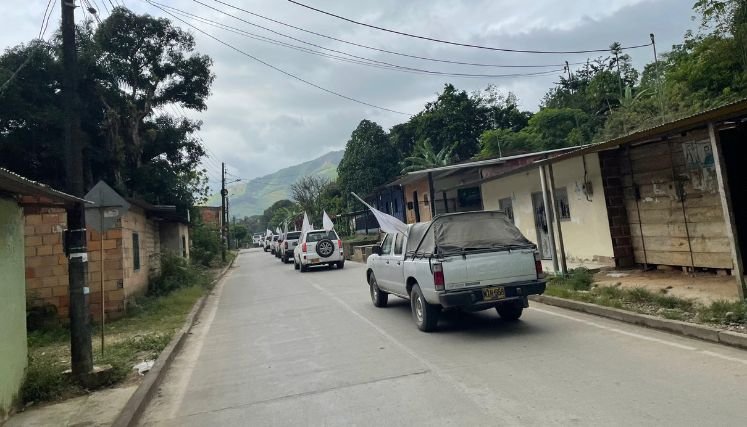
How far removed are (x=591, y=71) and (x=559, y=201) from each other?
138ft

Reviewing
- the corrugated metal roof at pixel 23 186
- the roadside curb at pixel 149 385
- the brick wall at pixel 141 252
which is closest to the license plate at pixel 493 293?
the roadside curb at pixel 149 385

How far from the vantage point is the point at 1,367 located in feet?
17.6

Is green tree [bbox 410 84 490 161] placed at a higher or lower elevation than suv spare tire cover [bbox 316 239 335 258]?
higher

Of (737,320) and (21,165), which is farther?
(21,165)

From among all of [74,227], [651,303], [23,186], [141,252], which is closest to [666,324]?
[651,303]

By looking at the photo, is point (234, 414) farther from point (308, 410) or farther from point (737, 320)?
point (737, 320)

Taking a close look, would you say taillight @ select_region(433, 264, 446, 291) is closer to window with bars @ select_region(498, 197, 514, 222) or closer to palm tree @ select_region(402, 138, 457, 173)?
window with bars @ select_region(498, 197, 514, 222)

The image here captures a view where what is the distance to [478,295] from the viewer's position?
303 inches

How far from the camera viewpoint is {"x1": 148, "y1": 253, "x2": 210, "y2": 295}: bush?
55.4ft

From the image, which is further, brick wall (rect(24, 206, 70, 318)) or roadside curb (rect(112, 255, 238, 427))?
brick wall (rect(24, 206, 70, 318))

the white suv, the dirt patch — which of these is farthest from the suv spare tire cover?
the dirt patch

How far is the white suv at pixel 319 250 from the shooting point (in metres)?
23.5

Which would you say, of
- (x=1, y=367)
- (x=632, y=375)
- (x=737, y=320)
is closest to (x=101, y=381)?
(x=1, y=367)

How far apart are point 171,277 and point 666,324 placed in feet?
49.5
